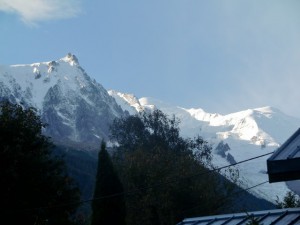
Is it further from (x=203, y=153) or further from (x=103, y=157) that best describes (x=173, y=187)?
(x=203, y=153)

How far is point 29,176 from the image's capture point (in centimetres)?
2273

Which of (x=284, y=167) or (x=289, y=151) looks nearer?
(x=284, y=167)

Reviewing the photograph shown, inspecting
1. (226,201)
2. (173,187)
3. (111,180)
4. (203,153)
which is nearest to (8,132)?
(111,180)

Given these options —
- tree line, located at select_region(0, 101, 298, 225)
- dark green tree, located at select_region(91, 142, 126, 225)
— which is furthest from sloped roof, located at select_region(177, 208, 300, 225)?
dark green tree, located at select_region(91, 142, 126, 225)

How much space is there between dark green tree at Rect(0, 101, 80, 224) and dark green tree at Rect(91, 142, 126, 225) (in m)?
3.16

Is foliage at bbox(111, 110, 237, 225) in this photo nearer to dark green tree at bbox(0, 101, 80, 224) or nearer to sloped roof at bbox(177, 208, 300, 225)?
dark green tree at bbox(0, 101, 80, 224)

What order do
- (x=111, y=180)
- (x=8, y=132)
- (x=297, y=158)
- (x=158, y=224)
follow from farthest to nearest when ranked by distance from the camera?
(x=158, y=224) → (x=111, y=180) → (x=8, y=132) → (x=297, y=158)

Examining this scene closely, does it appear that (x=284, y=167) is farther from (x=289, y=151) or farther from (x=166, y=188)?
(x=166, y=188)

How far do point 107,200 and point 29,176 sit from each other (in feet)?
19.6

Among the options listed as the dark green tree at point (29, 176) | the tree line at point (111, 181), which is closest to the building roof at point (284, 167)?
the tree line at point (111, 181)

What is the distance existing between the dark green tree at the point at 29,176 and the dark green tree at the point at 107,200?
124 inches

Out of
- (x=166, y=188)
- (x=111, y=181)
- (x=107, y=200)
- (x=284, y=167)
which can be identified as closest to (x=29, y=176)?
(x=107, y=200)

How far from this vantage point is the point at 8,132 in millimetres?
22953

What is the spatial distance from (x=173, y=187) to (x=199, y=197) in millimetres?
1848
